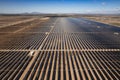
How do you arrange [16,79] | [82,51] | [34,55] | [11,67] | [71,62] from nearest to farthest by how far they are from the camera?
[16,79]
[11,67]
[71,62]
[34,55]
[82,51]

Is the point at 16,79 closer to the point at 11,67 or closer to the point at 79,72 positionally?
the point at 11,67

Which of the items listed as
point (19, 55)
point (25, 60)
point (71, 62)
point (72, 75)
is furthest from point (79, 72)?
point (19, 55)

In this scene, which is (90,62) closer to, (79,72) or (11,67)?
(79,72)

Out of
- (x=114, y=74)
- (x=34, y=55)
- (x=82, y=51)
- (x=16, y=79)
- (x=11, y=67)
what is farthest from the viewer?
(x=82, y=51)

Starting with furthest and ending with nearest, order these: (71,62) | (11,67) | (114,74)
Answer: (71,62) < (11,67) < (114,74)

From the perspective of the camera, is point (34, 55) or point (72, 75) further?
point (34, 55)

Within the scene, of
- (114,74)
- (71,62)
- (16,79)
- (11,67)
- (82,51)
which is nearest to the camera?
(16,79)

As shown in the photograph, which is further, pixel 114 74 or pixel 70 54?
pixel 70 54

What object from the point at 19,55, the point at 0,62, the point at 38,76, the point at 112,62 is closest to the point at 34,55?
the point at 19,55
